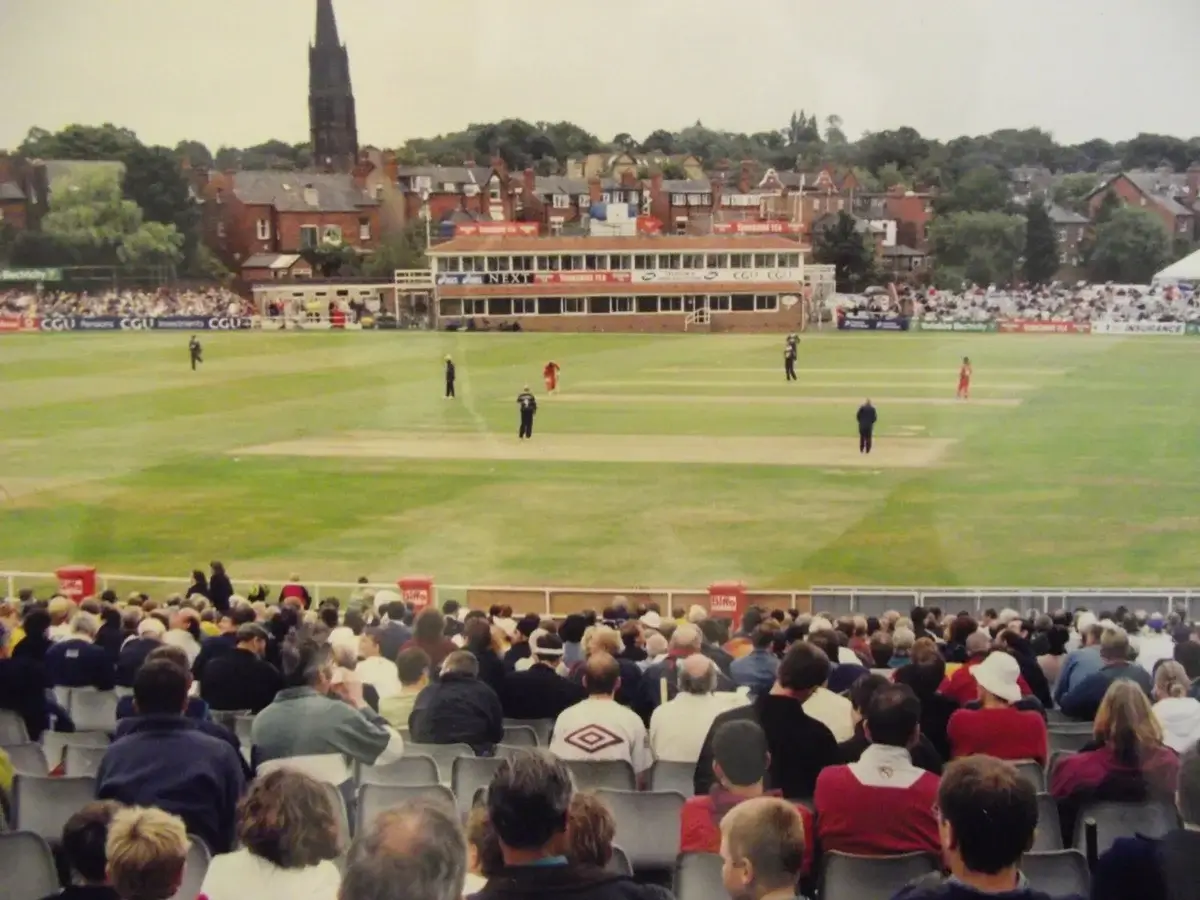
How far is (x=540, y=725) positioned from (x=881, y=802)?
7.92ft

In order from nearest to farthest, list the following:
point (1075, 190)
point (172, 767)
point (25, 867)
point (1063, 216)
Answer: point (25, 867)
point (172, 767)
point (1075, 190)
point (1063, 216)

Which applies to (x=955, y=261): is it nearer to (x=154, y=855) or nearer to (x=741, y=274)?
(x=741, y=274)

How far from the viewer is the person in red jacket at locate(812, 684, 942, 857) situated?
3941mm

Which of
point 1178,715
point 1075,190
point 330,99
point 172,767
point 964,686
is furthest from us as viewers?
point 1075,190

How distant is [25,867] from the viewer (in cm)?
373

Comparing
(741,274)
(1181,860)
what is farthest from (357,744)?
(741,274)

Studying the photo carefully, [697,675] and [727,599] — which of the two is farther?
[727,599]

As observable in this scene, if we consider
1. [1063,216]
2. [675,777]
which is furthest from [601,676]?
[1063,216]

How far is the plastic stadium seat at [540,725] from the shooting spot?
599 cm

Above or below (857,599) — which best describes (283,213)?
above

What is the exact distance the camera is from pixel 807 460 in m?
21.0

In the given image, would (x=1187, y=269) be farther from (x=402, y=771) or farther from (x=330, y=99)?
(x=402, y=771)

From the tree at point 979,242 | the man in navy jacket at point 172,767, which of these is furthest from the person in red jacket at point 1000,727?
the tree at point 979,242

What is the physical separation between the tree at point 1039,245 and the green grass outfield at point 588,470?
7.96 feet
